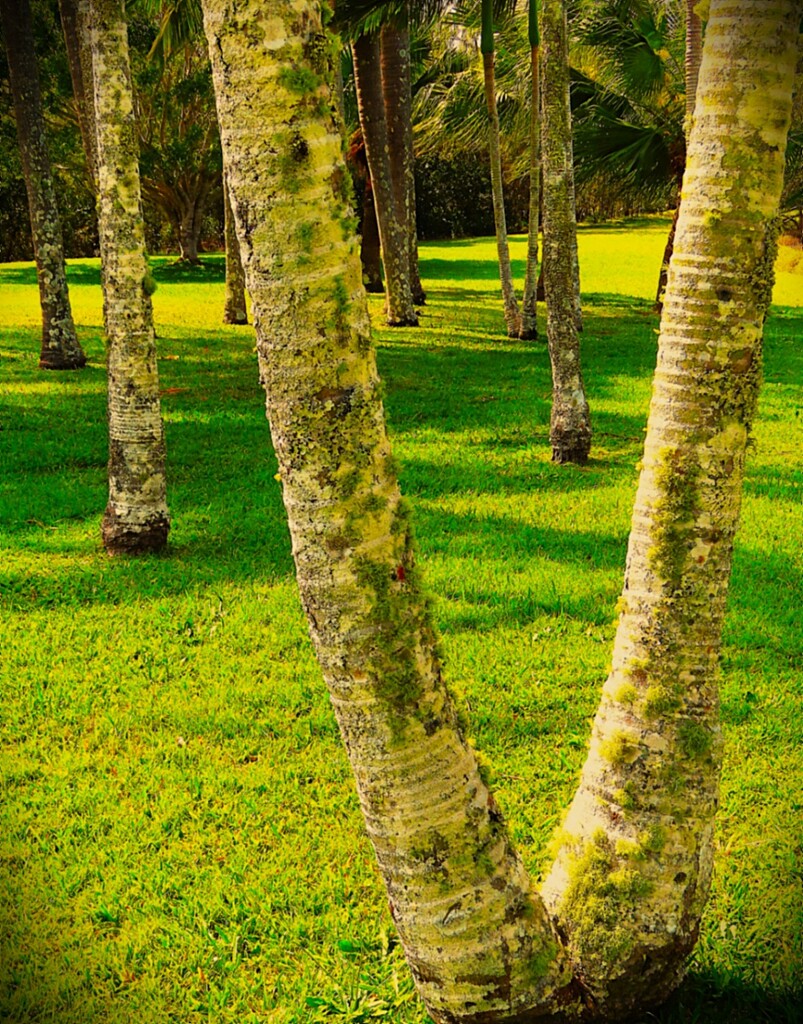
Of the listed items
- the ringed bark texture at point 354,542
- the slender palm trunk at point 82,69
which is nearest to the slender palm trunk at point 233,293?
the slender palm trunk at point 82,69

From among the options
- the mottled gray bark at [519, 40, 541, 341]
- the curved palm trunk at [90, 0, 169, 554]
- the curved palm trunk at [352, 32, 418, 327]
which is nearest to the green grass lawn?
the curved palm trunk at [90, 0, 169, 554]

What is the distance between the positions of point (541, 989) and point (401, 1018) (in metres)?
0.59

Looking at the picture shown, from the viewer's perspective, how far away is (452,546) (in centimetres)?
688

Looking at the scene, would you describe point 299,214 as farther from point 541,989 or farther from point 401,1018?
point 401,1018

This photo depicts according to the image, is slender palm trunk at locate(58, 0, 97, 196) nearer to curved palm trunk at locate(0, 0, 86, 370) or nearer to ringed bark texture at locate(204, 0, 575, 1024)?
curved palm trunk at locate(0, 0, 86, 370)

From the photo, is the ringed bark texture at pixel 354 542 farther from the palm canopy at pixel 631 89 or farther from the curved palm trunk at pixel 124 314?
the palm canopy at pixel 631 89

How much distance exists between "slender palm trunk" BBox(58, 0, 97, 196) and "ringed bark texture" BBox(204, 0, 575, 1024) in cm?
762

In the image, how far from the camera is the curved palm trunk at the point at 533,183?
45.0 feet

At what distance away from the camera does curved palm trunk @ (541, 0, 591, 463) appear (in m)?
8.03

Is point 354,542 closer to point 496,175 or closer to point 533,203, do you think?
point 496,175

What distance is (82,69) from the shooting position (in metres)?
10.4

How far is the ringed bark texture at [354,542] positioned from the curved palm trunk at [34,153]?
37.6ft

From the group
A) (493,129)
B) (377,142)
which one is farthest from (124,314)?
(377,142)

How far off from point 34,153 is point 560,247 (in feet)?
25.3
